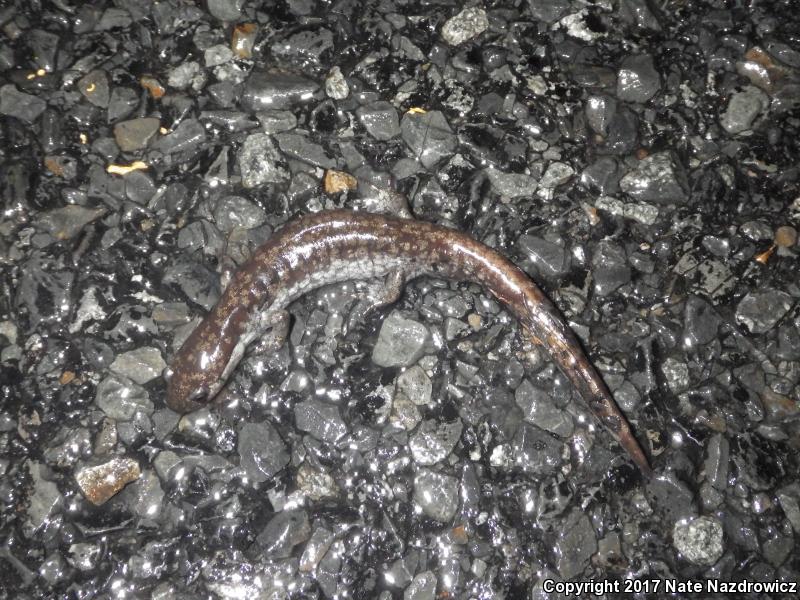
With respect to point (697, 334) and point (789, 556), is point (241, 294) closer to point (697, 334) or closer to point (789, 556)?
point (697, 334)

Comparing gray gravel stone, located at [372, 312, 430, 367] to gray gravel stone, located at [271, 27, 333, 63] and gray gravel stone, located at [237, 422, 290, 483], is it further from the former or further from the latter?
gray gravel stone, located at [271, 27, 333, 63]

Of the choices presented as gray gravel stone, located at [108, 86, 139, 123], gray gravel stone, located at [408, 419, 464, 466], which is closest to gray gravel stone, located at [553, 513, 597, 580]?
gray gravel stone, located at [408, 419, 464, 466]

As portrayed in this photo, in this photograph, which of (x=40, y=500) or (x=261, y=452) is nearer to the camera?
(x=40, y=500)

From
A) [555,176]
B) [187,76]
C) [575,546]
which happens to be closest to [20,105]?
[187,76]

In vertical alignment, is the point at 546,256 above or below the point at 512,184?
below

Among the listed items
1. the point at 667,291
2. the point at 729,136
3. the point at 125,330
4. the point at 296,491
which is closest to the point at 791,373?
the point at 667,291

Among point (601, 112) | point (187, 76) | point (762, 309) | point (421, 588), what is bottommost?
point (421, 588)

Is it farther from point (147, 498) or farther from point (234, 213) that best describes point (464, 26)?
point (147, 498)
